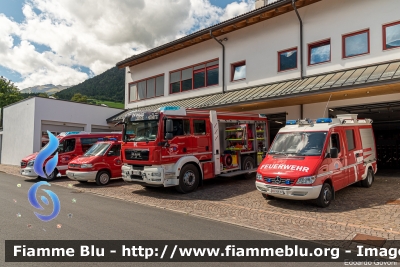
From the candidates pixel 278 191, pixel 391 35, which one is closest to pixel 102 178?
pixel 278 191

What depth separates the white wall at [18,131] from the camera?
1948 centimetres

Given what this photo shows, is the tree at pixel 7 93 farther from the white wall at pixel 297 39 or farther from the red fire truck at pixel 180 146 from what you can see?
the red fire truck at pixel 180 146

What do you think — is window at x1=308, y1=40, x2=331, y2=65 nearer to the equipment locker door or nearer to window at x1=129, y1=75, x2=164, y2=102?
the equipment locker door

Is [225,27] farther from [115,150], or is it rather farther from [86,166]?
[86,166]

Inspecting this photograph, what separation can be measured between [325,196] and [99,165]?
903 centimetres

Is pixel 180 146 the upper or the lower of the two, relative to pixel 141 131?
lower

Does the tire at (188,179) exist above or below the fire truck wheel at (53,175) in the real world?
above

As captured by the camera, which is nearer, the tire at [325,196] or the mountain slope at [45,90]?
the tire at [325,196]

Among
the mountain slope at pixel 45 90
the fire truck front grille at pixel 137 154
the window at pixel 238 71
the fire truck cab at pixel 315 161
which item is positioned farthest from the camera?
the mountain slope at pixel 45 90

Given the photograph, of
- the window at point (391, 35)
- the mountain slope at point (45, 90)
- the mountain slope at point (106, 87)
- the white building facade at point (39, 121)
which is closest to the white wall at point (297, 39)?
the window at point (391, 35)

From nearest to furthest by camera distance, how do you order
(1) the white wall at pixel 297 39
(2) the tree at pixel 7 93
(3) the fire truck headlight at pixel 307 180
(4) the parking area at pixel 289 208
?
(4) the parking area at pixel 289 208, (3) the fire truck headlight at pixel 307 180, (1) the white wall at pixel 297 39, (2) the tree at pixel 7 93

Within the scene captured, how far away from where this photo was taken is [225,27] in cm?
1594

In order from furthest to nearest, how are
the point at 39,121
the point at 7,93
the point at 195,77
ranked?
the point at 7,93 < the point at 39,121 < the point at 195,77

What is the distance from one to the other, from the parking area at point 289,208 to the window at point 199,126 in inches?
86.8
